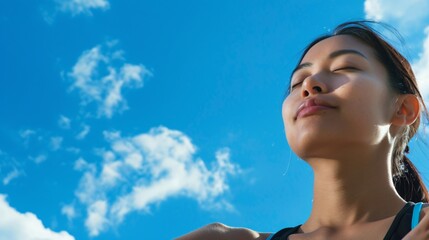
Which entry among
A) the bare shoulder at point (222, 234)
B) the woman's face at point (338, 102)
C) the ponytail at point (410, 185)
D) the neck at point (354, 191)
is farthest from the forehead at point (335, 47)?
the bare shoulder at point (222, 234)

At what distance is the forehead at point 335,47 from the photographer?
148 inches

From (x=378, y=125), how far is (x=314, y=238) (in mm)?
757

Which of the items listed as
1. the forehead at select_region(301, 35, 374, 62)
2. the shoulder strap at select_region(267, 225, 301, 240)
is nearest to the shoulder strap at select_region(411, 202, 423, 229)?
the shoulder strap at select_region(267, 225, 301, 240)

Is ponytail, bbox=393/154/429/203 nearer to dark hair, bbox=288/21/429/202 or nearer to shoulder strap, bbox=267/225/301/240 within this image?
dark hair, bbox=288/21/429/202

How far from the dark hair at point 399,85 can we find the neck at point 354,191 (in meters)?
0.43

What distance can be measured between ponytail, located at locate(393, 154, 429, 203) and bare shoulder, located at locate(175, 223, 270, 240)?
100 cm

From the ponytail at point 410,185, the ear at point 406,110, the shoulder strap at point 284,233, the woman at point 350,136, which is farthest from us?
the ponytail at point 410,185

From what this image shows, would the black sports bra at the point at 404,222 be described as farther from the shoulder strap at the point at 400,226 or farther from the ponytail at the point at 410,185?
the ponytail at the point at 410,185

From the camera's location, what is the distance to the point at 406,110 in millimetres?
3777

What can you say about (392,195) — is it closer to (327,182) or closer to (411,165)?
(327,182)

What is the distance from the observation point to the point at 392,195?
11.3 ft

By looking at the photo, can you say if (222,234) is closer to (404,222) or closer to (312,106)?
(312,106)

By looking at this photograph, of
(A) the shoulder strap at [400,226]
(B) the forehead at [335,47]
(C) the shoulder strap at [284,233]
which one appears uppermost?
(B) the forehead at [335,47]

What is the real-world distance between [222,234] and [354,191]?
2.82 feet
